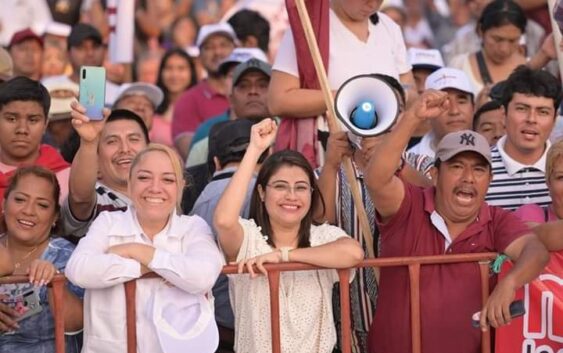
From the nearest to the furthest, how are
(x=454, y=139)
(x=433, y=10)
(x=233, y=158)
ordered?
(x=454, y=139) < (x=233, y=158) < (x=433, y=10)

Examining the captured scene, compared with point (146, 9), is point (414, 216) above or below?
below

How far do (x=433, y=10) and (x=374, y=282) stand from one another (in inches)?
371

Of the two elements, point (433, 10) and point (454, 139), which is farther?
point (433, 10)

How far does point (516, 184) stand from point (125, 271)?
2716 mm

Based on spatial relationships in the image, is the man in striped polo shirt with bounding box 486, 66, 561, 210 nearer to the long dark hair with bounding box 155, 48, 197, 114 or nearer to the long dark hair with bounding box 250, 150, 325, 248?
the long dark hair with bounding box 250, 150, 325, 248

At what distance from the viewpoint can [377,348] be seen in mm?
7836

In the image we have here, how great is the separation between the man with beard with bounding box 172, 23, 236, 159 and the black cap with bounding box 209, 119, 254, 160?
2857 mm

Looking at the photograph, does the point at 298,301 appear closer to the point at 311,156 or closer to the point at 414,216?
the point at 414,216

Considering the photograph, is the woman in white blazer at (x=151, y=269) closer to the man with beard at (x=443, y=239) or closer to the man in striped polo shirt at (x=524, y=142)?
the man with beard at (x=443, y=239)

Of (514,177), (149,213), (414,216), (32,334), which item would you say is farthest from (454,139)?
(32,334)

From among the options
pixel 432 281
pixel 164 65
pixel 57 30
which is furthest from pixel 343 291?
pixel 57 30

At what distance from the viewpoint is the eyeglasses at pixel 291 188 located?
7.76m

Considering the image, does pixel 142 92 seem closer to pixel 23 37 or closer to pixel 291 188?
pixel 23 37

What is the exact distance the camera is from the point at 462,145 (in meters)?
7.93
